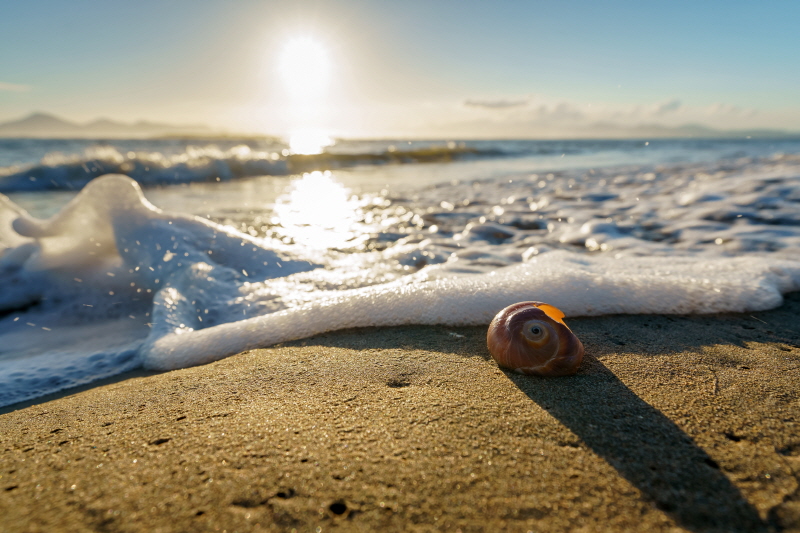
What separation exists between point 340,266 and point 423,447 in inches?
99.4

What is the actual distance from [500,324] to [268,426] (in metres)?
0.95

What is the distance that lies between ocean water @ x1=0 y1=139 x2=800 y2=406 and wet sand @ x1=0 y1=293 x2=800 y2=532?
1.48 ft

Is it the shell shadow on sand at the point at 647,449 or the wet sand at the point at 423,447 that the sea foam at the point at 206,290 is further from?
the shell shadow on sand at the point at 647,449

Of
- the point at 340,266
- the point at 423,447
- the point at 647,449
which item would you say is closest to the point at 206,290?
the point at 340,266

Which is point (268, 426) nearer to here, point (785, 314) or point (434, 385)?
point (434, 385)

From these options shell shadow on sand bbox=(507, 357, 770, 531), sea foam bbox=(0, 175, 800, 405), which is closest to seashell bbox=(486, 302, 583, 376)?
shell shadow on sand bbox=(507, 357, 770, 531)

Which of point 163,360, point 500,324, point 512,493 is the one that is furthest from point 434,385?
point 163,360

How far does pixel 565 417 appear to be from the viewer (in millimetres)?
1384

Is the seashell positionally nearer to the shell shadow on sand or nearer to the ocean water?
the shell shadow on sand

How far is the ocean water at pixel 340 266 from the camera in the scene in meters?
2.38

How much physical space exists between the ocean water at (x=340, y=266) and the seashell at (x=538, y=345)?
1.99 feet

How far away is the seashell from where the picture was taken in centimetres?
164

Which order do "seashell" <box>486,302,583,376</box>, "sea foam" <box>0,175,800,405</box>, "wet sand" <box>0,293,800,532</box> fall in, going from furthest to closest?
1. "sea foam" <box>0,175,800,405</box>
2. "seashell" <box>486,302,583,376</box>
3. "wet sand" <box>0,293,800,532</box>

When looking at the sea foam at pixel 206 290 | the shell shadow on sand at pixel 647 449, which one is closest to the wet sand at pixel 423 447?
the shell shadow on sand at pixel 647 449
